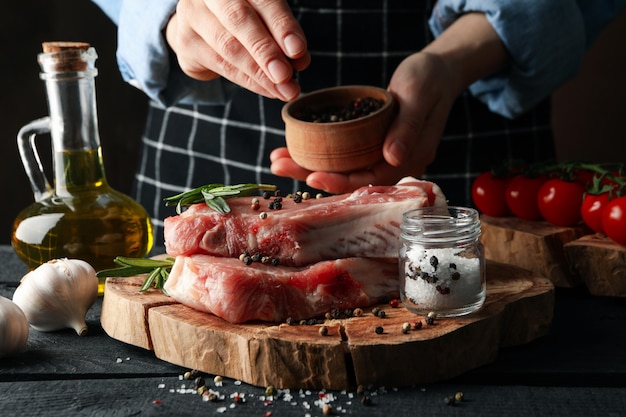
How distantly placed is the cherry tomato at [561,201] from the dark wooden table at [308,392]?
16.3 inches

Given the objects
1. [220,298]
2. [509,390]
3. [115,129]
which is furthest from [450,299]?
[115,129]

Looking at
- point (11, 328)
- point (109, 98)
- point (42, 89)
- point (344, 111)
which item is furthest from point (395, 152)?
point (42, 89)

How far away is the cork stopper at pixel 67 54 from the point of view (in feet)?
5.23

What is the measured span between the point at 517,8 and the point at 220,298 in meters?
1.22

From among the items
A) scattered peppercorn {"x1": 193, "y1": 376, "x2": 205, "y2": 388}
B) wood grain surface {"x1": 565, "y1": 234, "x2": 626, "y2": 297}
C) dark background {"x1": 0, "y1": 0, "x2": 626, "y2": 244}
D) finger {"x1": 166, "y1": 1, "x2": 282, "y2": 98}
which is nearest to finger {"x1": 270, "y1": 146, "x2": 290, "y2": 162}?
finger {"x1": 166, "y1": 1, "x2": 282, "y2": 98}

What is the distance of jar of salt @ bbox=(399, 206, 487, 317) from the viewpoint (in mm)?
1359

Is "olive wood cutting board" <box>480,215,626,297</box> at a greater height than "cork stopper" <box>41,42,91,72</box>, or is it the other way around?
"cork stopper" <box>41,42,91,72</box>

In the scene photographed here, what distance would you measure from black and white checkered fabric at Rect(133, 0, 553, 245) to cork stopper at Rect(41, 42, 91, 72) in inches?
31.9

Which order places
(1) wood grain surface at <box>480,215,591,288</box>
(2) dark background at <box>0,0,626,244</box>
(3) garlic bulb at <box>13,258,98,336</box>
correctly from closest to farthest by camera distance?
(3) garlic bulb at <box>13,258,98,336</box> < (1) wood grain surface at <box>480,215,591,288</box> < (2) dark background at <box>0,0,626,244</box>

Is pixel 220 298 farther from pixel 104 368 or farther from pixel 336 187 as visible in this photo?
pixel 336 187

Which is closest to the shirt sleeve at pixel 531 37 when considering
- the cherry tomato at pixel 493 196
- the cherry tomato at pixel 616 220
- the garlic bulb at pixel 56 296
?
the cherry tomato at pixel 493 196

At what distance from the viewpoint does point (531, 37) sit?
2.14m

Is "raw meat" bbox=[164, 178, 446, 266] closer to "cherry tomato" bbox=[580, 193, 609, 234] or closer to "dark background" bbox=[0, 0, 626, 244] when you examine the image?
"cherry tomato" bbox=[580, 193, 609, 234]

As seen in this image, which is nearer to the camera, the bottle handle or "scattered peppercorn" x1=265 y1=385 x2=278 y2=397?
"scattered peppercorn" x1=265 y1=385 x2=278 y2=397
